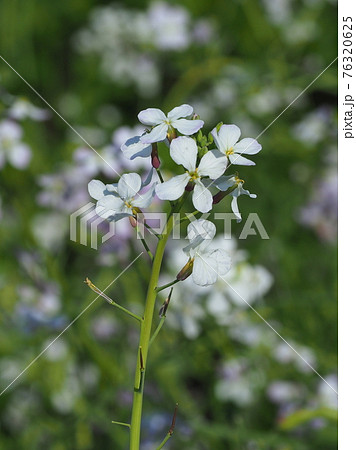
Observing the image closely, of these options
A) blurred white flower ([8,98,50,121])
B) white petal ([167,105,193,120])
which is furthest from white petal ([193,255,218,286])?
blurred white flower ([8,98,50,121])

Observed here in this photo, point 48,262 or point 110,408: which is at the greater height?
point 48,262

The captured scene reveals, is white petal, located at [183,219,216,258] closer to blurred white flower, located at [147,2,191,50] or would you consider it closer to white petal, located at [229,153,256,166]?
white petal, located at [229,153,256,166]

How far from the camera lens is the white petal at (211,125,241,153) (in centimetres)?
87

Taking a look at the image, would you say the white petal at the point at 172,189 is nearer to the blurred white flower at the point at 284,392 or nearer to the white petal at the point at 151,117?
the white petal at the point at 151,117

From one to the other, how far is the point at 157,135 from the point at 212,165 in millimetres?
89

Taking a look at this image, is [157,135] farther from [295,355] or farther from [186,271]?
[295,355]

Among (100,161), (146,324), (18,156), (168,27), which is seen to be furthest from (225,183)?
(168,27)

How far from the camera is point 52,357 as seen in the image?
6.85 ft

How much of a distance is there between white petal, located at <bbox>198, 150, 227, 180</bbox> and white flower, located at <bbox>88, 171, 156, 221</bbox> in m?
0.08

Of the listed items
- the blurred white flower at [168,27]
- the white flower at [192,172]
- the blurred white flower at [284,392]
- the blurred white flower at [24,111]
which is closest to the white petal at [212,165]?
the white flower at [192,172]

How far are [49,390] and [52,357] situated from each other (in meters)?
0.14

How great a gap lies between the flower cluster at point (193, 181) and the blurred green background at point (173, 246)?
630 millimetres

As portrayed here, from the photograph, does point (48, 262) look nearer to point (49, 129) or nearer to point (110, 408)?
point (110, 408)
